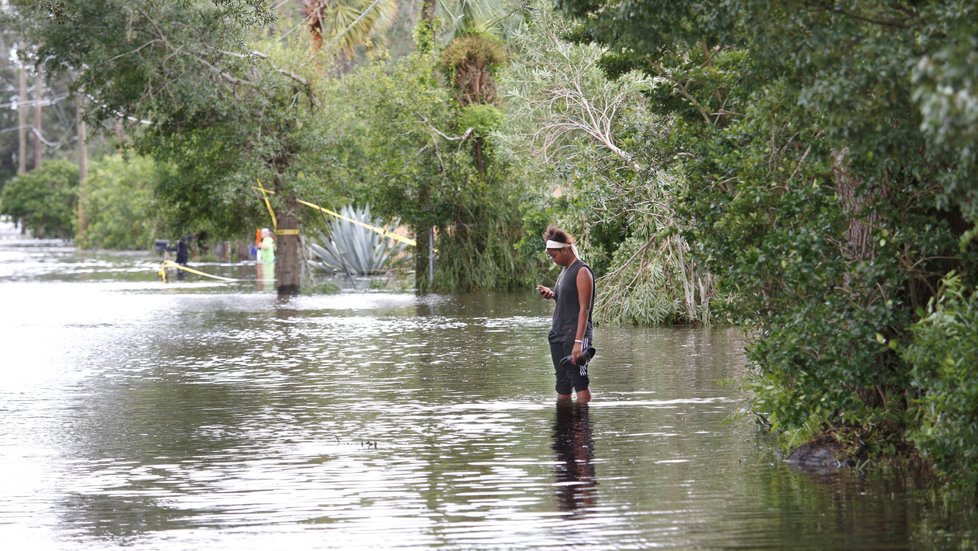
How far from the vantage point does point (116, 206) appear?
7375 centimetres

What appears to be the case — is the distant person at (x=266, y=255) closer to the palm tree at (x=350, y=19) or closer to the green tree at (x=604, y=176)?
the palm tree at (x=350, y=19)

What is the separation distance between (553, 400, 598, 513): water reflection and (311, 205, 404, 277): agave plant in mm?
27699

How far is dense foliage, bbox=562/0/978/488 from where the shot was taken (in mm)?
7113

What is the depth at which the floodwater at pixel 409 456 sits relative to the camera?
7719mm

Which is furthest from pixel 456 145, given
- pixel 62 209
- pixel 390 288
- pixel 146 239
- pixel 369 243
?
pixel 62 209

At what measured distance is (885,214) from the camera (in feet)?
28.5

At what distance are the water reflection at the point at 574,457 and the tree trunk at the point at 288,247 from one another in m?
23.0

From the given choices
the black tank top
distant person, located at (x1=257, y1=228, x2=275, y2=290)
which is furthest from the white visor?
distant person, located at (x1=257, y1=228, x2=275, y2=290)

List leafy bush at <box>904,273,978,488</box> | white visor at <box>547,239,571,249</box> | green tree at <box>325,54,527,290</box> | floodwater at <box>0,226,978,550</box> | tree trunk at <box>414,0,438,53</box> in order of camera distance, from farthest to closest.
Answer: tree trunk at <box>414,0,438,53</box>
green tree at <box>325,54,527,290</box>
white visor at <box>547,239,571,249</box>
floodwater at <box>0,226,978,550</box>
leafy bush at <box>904,273,978,488</box>


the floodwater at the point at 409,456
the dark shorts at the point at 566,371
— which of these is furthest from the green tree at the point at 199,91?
the dark shorts at the point at 566,371

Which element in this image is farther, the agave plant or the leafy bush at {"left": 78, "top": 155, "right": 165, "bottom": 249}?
the leafy bush at {"left": 78, "top": 155, "right": 165, "bottom": 249}

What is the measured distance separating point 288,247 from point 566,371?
23702 mm

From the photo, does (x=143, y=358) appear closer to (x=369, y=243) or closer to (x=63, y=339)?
(x=63, y=339)

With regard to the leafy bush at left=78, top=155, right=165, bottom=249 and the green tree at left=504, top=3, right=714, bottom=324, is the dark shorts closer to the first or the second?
the green tree at left=504, top=3, right=714, bottom=324
